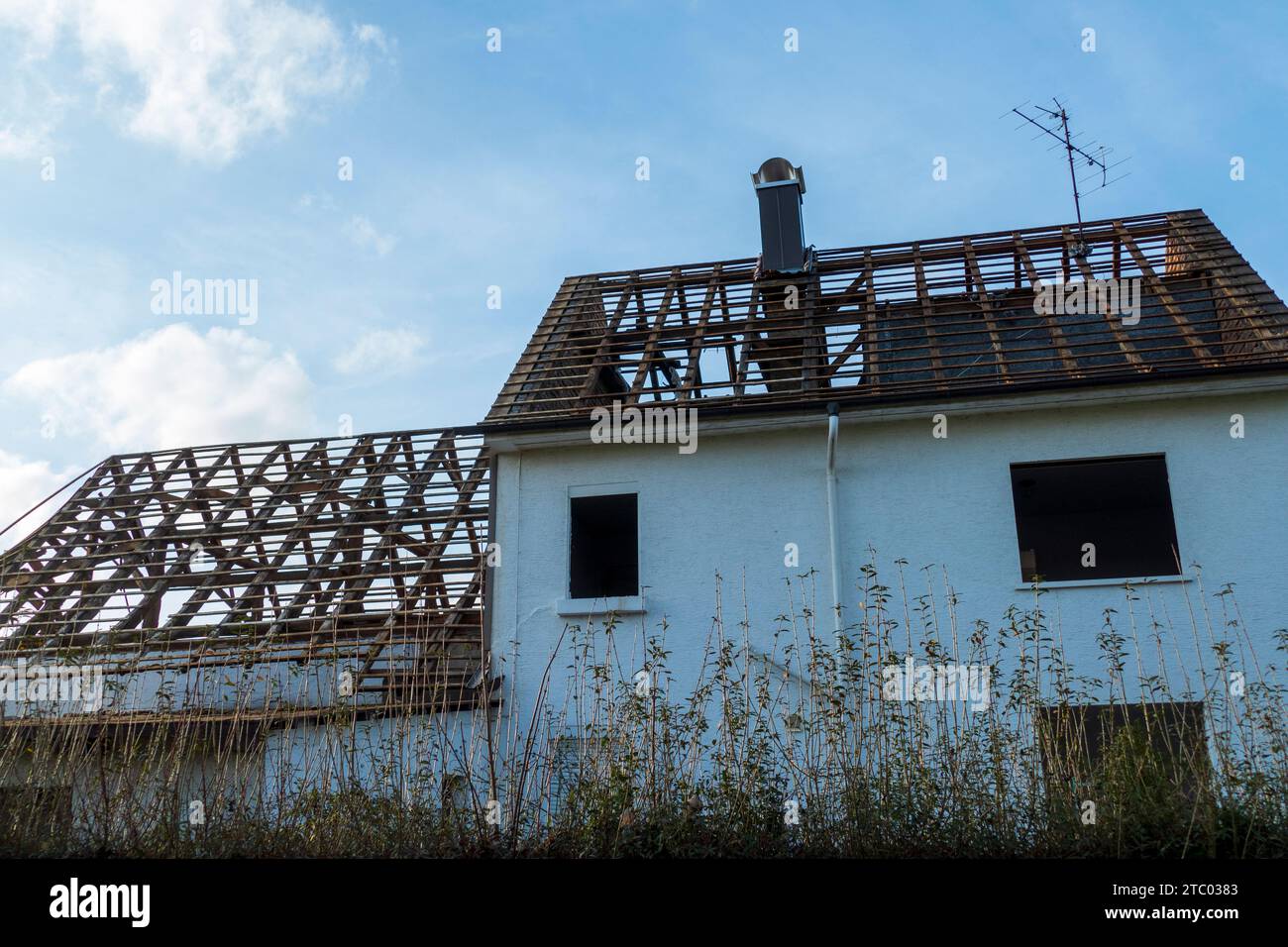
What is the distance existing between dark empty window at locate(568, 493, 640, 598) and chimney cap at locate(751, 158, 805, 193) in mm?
5385

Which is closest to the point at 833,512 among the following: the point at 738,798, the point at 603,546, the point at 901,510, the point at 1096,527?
the point at 901,510

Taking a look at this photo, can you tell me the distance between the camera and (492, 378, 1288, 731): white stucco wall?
1114 cm

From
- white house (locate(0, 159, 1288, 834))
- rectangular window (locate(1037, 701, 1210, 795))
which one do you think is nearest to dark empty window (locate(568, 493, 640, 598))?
white house (locate(0, 159, 1288, 834))

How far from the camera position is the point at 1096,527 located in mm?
17672

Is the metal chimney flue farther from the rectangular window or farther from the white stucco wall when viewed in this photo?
the rectangular window

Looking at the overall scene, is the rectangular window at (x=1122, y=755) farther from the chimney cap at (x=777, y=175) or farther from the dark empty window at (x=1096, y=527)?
the chimney cap at (x=777, y=175)

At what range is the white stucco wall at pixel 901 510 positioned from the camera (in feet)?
36.6

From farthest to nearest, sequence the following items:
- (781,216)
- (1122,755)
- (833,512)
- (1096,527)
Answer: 1. (1096,527)
2. (781,216)
3. (833,512)
4. (1122,755)

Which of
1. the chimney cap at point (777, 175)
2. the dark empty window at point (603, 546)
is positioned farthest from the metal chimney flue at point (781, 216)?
the dark empty window at point (603, 546)

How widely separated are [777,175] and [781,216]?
108 cm

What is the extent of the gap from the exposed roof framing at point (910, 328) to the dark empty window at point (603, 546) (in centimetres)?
114

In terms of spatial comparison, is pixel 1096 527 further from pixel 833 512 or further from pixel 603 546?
pixel 833 512

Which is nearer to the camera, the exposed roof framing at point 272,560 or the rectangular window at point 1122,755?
the rectangular window at point 1122,755
